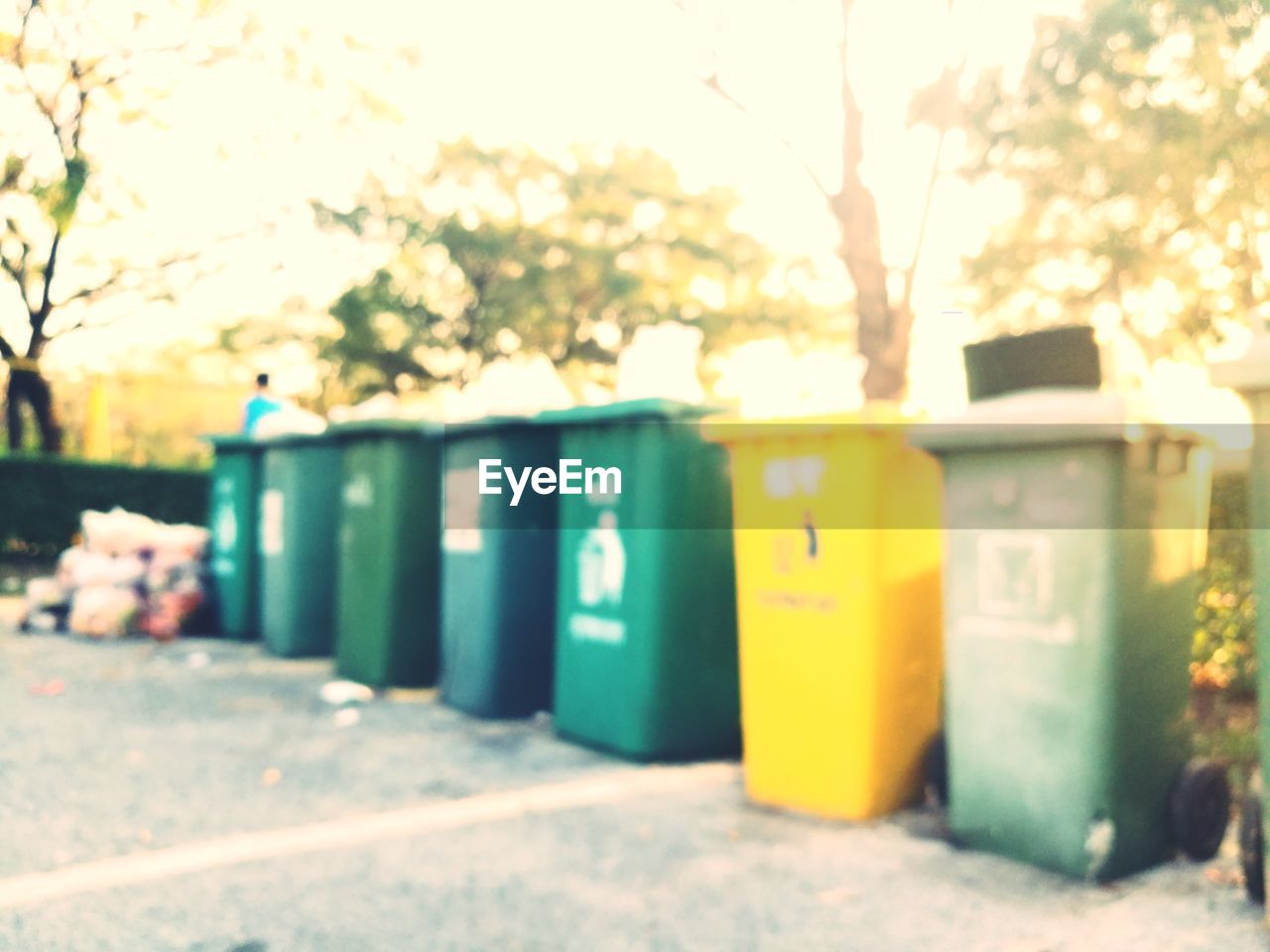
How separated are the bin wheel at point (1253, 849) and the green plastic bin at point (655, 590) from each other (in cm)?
197

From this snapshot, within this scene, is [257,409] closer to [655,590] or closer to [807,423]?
[655,590]

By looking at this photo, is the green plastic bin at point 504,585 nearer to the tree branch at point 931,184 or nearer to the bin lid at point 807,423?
the bin lid at point 807,423

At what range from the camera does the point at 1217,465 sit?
3289mm

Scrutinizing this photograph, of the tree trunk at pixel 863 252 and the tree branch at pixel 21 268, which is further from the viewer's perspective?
the tree branch at pixel 21 268

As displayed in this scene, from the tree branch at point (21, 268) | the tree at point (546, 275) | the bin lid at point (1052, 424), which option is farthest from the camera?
the tree at point (546, 275)

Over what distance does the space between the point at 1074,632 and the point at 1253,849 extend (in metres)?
0.66

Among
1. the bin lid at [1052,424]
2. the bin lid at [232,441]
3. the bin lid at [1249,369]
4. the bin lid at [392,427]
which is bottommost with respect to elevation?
the bin lid at [1052,424]

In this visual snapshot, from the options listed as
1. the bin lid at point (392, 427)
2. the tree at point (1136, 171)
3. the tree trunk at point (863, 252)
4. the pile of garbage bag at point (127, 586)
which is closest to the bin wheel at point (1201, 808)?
the bin lid at point (392, 427)

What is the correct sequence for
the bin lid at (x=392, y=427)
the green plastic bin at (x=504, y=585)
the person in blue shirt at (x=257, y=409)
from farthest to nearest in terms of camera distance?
the person in blue shirt at (x=257, y=409) < the bin lid at (x=392, y=427) < the green plastic bin at (x=504, y=585)

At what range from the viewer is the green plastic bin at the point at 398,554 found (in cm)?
552

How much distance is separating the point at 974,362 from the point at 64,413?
16.5 meters

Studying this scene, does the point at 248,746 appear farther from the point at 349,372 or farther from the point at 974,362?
the point at 349,372

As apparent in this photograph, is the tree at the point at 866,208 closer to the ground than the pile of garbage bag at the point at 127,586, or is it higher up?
higher up

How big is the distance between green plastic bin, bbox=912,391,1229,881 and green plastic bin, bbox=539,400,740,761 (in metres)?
1.21
